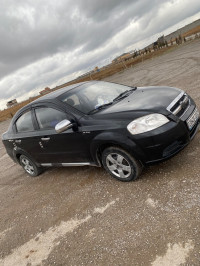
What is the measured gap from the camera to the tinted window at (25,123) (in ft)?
16.5

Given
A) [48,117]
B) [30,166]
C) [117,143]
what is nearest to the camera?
[117,143]

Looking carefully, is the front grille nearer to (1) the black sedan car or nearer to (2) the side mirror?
(1) the black sedan car

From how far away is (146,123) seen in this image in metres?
3.42

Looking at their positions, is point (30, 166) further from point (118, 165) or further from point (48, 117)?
point (118, 165)

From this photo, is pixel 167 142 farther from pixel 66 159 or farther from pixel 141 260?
pixel 66 159

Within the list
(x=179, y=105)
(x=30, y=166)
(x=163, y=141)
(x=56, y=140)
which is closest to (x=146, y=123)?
(x=163, y=141)

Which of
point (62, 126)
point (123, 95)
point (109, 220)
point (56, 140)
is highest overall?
point (62, 126)

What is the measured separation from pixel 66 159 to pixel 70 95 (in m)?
1.28

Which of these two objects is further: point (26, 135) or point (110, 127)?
point (26, 135)

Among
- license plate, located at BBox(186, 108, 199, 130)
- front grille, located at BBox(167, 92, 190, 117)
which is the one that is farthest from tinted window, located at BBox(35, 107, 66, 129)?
license plate, located at BBox(186, 108, 199, 130)

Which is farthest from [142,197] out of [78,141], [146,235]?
[78,141]

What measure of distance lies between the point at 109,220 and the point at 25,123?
3.01 meters

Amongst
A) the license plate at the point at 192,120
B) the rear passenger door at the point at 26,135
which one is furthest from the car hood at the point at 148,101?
the rear passenger door at the point at 26,135

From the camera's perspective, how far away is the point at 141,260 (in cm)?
255
